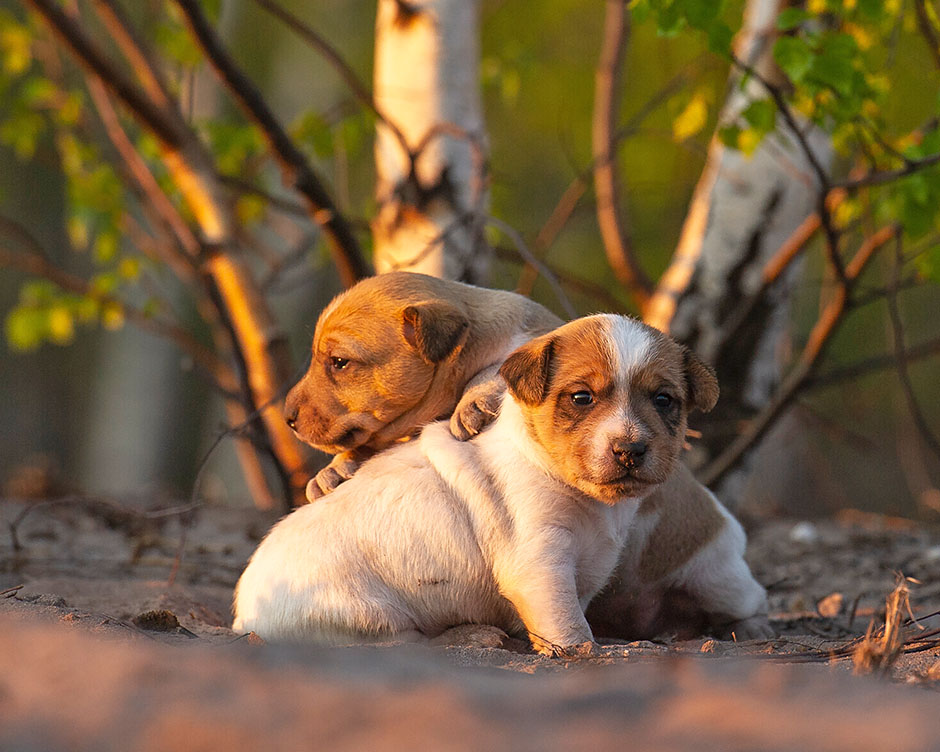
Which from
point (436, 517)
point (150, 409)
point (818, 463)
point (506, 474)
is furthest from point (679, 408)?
point (150, 409)

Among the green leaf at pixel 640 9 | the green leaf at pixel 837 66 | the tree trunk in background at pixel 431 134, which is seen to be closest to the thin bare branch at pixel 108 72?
the tree trunk in background at pixel 431 134

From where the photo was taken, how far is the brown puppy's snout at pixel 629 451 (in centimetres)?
296

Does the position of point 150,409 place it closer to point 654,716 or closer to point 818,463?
point 818,463

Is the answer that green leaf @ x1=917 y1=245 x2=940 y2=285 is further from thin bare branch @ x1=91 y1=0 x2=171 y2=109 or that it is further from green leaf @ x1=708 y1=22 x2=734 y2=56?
thin bare branch @ x1=91 y1=0 x2=171 y2=109

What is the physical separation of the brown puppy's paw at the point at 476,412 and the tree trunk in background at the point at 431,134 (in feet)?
6.18

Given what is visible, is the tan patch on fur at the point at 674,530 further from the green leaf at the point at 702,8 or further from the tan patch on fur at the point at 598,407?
the green leaf at the point at 702,8

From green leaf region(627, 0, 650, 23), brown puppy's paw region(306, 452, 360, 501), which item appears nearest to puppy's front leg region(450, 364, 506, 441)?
brown puppy's paw region(306, 452, 360, 501)

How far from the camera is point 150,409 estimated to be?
18.4 m

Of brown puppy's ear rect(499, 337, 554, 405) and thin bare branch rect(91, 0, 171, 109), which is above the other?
thin bare branch rect(91, 0, 171, 109)

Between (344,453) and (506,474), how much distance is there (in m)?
0.85

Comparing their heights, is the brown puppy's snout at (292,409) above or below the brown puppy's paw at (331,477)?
above

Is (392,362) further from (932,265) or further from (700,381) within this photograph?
(932,265)

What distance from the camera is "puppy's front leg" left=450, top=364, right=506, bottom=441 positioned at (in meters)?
3.40

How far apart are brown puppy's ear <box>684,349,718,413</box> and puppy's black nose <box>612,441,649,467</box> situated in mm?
387
